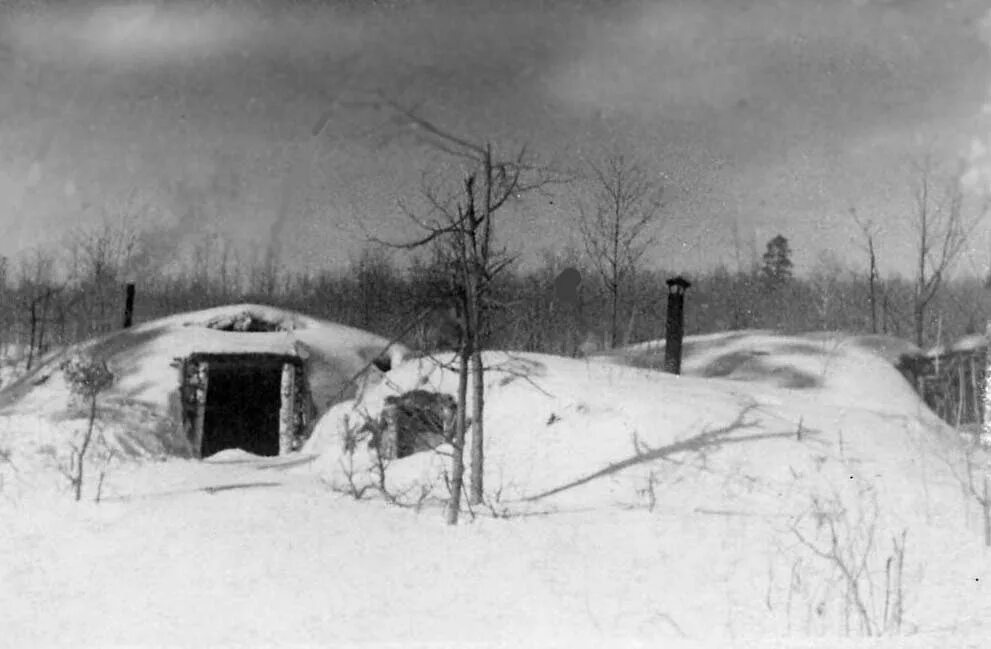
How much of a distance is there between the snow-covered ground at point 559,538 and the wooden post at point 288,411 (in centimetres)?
237

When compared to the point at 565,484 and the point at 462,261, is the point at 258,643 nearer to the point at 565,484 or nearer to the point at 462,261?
the point at 462,261

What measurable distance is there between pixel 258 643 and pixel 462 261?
490cm

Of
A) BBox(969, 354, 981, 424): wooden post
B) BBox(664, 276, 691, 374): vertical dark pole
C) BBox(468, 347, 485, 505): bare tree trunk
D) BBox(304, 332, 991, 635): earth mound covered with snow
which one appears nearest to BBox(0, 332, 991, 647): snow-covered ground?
BBox(304, 332, 991, 635): earth mound covered with snow

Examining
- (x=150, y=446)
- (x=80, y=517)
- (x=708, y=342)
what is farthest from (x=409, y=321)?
(x=708, y=342)

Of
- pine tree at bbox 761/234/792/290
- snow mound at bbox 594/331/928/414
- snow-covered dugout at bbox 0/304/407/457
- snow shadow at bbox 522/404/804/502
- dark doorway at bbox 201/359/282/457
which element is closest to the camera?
snow shadow at bbox 522/404/804/502

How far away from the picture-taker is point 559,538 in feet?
29.8

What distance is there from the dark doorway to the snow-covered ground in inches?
212

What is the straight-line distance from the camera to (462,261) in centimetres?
987

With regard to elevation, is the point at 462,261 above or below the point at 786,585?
above

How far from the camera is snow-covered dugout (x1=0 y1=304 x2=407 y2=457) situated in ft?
55.8

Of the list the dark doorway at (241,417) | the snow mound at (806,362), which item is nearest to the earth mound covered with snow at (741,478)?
the snow mound at (806,362)

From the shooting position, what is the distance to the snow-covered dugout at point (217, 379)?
55.8 feet

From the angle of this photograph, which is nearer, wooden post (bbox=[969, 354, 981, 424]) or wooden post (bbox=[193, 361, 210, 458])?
wooden post (bbox=[969, 354, 981, 424])

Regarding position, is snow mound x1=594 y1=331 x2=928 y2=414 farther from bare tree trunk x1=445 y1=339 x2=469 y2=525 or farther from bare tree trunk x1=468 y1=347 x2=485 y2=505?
bare tree trunk x1=445 y1=339 x2=469 y2=525
